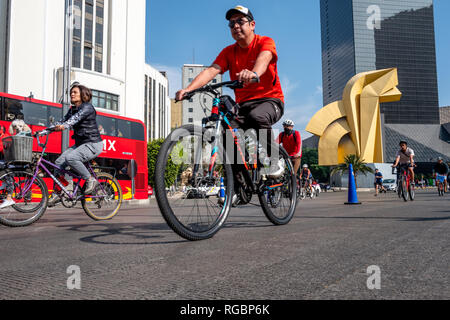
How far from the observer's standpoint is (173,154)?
102 inches

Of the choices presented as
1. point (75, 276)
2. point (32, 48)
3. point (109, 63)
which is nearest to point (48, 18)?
point (32, 48)

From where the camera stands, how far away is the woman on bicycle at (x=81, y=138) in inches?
187

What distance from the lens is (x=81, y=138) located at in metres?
4.98

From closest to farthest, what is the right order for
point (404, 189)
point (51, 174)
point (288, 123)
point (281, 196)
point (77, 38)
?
point (281, 196)
point (51, 174)
point (288, 123)
point (404, 189)
point (77, 38)

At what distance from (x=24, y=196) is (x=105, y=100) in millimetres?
27107

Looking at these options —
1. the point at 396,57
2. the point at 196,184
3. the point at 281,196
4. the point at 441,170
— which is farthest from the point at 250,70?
the point at 396,57

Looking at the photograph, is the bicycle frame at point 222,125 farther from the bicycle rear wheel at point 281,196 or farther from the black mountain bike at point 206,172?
the bicycle rear wheel at point 281,196

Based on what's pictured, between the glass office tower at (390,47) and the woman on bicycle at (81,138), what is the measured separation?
94244mm

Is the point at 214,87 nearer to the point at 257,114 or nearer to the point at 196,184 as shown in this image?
the point at 257,114

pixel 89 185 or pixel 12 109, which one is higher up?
pixel 12 109

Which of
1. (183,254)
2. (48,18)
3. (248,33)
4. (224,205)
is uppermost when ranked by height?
(48,18)
